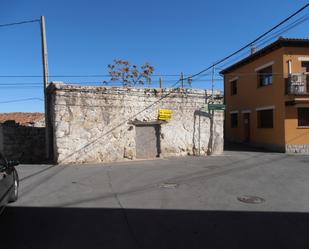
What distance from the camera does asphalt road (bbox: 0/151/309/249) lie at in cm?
521

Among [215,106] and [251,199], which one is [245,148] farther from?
[251,199]

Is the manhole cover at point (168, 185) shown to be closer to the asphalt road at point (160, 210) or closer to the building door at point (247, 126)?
the asphalt road at point (160, 210)

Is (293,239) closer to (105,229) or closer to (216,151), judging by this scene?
(105,229)

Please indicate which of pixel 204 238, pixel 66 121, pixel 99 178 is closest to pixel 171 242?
pixel 204 238

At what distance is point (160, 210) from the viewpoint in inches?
275

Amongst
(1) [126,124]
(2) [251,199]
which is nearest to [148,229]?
(2) [251,199]

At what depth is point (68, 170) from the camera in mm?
13680

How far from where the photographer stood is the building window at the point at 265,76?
22.0m

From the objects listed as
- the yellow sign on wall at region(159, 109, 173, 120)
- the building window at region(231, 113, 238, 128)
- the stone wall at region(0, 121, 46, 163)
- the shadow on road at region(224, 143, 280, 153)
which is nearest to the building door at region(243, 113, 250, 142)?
the shadow on road at region(224, 143, 280, 153)

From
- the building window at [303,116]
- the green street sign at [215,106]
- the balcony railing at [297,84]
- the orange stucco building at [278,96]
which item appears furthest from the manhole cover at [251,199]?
the building window at [303,116]

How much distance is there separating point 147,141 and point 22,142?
22.6 ft

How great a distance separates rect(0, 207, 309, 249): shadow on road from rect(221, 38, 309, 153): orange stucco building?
14.7 m

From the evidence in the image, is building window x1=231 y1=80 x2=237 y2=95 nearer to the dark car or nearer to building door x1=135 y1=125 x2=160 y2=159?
building door x1=135 y1=125 x2=160 y2=159

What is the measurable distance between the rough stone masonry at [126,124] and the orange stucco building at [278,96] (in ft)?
15.1
